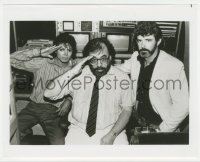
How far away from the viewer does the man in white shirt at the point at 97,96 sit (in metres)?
2.47

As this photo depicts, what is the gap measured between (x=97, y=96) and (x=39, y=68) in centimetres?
40

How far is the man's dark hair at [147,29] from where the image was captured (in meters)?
2.47

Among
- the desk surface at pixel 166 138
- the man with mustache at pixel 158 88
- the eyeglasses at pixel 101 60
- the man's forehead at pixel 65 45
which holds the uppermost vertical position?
the man's forehead at pixel 65 45

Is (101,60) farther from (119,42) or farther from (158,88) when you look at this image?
(158,88)

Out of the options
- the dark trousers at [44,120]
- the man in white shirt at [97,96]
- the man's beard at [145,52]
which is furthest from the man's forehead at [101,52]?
the dark trousers at [44,120]

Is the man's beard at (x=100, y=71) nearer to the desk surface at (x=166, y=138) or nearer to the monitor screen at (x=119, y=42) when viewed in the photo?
the monitor screen at (x=119, y=42)

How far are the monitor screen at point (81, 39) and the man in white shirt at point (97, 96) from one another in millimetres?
27

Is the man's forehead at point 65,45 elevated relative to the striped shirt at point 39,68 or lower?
elevated

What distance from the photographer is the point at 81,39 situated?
247 cm

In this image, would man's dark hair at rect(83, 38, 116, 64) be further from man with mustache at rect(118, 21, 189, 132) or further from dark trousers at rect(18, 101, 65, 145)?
dark trousers at rect(18, 101, 65, 145)

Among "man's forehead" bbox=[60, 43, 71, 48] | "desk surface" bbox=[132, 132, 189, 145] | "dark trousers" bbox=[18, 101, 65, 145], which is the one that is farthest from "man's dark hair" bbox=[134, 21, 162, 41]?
"dark trousers" bbox=[18, 101, 65, 145]

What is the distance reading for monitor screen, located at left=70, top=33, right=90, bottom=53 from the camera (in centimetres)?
247
